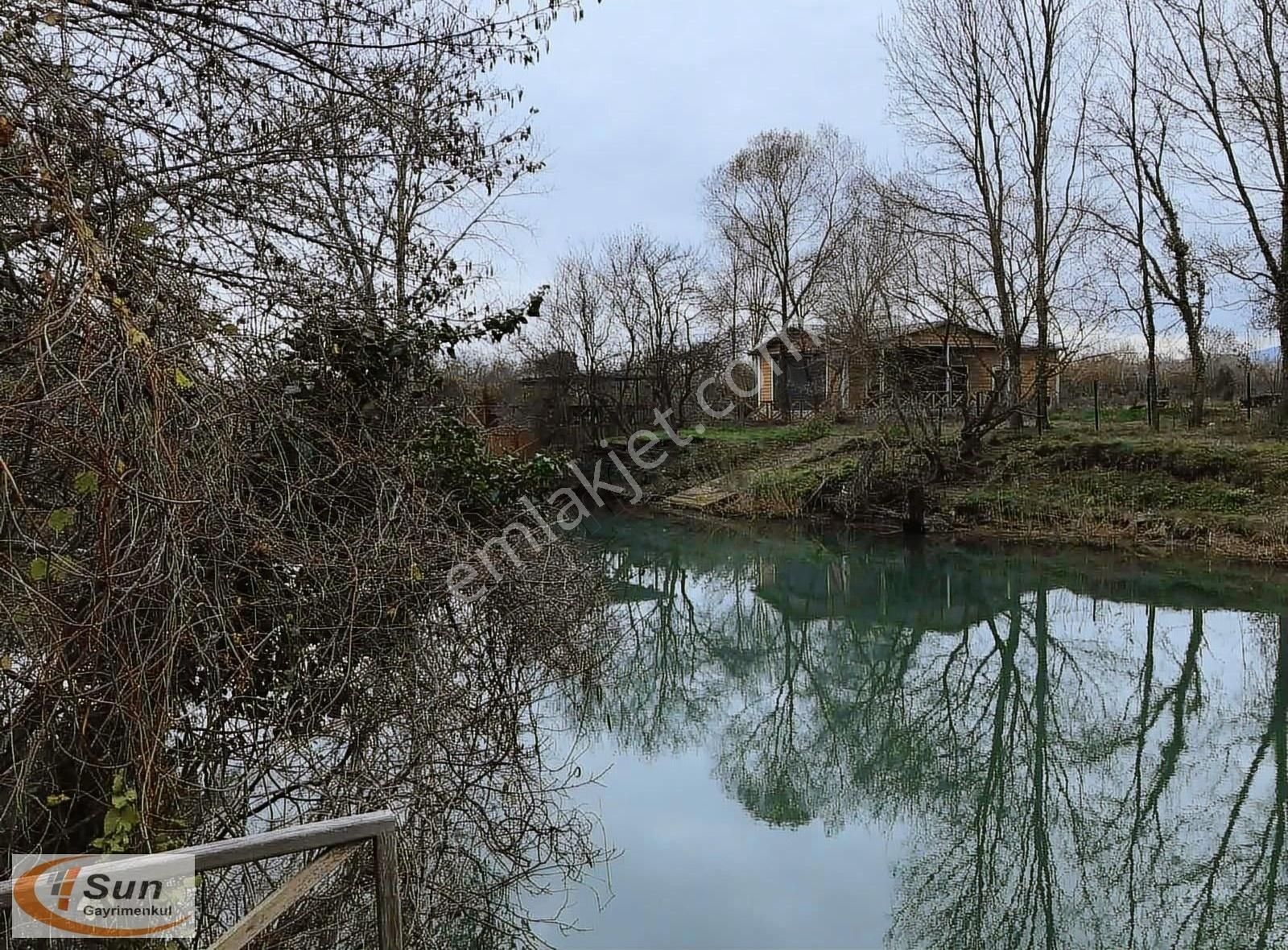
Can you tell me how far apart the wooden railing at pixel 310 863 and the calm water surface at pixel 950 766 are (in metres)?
2.27

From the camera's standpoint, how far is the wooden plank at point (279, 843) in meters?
2.02

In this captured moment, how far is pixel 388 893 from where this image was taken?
2.50 meters

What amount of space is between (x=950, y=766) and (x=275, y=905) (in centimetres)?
546

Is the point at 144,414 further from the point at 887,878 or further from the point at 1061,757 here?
the point at 1061,757

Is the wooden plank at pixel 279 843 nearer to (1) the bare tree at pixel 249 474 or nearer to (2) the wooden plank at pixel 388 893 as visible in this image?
(2) the wooden plank at pixel 388 893

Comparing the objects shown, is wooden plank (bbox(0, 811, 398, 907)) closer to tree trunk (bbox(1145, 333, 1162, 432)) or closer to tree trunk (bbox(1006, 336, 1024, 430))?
tree trunk (bbox(1006, 336, 1024, 430))

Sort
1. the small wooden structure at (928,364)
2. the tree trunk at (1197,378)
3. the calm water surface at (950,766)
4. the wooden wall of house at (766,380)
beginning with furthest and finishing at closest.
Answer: the wooden wall of house at (766,380)
the tree trunk at (1197,378)
the small wooden structure at (928,364)
the calm water surface at (950,766)

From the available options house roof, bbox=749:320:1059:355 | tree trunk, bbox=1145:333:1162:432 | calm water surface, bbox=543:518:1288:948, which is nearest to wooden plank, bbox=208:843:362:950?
calm water surface, bbox=543:518:1288:948

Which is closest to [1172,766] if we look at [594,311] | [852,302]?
[852,302]

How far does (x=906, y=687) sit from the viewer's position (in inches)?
342

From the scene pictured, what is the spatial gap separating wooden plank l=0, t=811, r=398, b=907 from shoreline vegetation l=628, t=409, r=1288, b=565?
12978 millimetres

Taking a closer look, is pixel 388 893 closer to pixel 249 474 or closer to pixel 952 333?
pixel 249 474

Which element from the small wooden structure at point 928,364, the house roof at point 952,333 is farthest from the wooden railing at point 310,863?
the house roof at point 952,333

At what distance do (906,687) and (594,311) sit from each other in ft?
57.4
